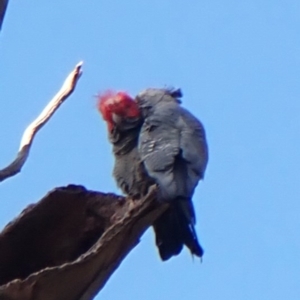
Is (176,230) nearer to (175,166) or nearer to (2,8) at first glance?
(175,166)

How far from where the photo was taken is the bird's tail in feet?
9.68

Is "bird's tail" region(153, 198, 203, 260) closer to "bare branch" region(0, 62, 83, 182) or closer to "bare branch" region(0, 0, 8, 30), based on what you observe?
"bare branch" region(0, 62, 83, 182)

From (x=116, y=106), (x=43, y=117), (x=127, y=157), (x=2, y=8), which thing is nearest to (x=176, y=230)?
(x=127, y=157)

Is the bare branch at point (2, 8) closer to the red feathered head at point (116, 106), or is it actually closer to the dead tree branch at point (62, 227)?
the dead tree branch at point (62, 227)

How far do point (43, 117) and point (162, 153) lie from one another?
75 centimetres

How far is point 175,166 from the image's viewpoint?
2.97 m

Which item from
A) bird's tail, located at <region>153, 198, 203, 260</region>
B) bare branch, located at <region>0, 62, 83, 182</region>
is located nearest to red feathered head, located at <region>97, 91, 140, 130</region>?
bird's tail, located at <region>153, 198, 203, 260</region>

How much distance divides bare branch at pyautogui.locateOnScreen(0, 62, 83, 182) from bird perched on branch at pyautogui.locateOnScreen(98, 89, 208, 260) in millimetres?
504

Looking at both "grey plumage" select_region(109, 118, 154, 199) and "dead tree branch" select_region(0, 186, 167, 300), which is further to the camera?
"grey plumage" select_region(109, 118, 154, 199)

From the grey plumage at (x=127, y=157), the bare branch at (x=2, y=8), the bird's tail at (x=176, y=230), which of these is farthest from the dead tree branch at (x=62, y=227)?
the grey plumage at (x=127, y=157)

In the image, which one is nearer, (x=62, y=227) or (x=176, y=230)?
(x=62, y=227)

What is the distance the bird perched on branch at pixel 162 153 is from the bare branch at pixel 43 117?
19.9 inches

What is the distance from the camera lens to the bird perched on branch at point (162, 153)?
9.62ft

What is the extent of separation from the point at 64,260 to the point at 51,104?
0.51 meters
